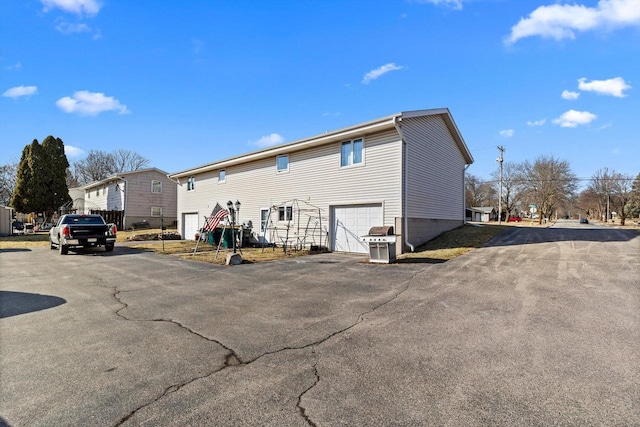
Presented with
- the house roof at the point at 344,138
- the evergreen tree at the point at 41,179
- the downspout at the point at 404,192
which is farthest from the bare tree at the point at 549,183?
the evergreen tree at the point at 41,179

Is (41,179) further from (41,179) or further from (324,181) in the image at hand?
(324,181)

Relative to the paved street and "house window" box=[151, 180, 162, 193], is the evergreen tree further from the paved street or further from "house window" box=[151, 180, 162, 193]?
the paved street

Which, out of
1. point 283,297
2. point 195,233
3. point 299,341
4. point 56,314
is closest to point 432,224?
point 283,297

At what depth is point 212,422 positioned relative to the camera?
252 centimetres

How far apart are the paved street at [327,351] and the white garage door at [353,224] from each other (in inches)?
206

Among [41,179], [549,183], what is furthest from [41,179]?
[549,183]

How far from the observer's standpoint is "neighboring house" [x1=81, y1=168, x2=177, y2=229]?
31759 millimetres

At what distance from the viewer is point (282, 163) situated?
1678cm

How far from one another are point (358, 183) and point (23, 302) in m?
10.6

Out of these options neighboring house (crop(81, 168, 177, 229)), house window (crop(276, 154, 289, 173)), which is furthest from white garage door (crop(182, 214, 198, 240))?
neighboring house (crop(81, 168, 177, 229))

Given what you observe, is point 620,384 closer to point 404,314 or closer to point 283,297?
point 404,314

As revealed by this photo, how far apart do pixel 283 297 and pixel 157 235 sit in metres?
20.0

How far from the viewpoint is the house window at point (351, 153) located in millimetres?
13534

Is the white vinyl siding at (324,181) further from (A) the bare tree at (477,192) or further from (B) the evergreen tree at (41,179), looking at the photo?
(A) the bare tree at (477,192)
